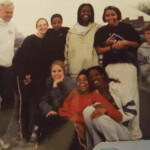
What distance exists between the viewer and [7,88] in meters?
1.68

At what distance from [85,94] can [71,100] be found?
0.29ft

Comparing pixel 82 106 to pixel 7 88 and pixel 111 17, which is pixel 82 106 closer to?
pixel 7 88

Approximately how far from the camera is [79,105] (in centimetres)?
168

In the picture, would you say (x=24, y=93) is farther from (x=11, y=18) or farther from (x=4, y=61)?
(x=11, y=18)

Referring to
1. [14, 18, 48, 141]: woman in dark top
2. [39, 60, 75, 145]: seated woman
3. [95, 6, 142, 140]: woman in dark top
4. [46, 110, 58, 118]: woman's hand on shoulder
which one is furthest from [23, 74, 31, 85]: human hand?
[95, 6, 142, 140]: woman in dark top

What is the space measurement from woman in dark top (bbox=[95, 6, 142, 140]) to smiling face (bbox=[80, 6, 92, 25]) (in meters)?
0.09

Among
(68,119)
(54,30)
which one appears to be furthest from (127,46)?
(68,119)

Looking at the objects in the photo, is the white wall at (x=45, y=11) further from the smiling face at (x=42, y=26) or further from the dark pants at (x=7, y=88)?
the dark pants at (x=7, y=88)

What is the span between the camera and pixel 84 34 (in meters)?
1.70

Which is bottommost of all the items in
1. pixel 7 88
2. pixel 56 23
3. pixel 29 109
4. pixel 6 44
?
pixel 29 109

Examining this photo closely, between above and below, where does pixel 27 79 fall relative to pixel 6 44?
below

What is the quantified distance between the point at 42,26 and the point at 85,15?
26 cm

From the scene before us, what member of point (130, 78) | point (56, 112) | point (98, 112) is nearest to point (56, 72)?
point (56, 112)

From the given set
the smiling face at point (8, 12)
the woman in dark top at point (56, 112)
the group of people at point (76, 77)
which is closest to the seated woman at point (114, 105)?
the group of people at point (76, 77)
